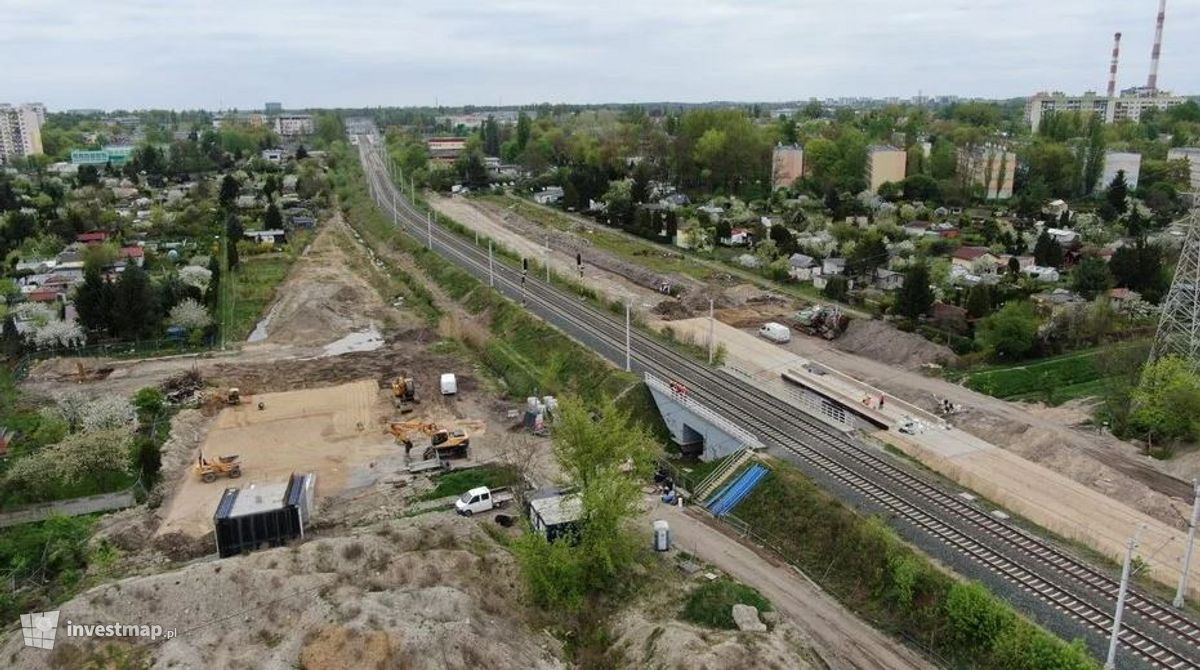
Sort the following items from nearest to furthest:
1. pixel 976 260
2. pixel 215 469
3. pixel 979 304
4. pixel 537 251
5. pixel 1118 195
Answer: pixel 215 469 → pixel 979 304 → pixel 976 260 → pixel 537 251 → pixel 1118 195

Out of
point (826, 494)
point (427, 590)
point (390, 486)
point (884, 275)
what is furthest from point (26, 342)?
point (884, 275)

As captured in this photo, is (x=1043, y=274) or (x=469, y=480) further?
(x=1043, y=274)

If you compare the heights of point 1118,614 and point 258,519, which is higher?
point 1118,614

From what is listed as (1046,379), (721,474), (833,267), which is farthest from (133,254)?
(1046,379)

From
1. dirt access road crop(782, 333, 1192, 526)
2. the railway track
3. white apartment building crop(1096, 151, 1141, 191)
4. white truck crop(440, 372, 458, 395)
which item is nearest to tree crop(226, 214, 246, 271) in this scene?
white truck crop(440, 372, 458, 395)

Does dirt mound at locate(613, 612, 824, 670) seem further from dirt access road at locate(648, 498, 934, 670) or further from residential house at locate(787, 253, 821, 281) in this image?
residential house at locate(787, 253, 821, 281)

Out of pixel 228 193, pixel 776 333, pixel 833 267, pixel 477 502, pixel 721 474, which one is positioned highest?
pixel 228 193

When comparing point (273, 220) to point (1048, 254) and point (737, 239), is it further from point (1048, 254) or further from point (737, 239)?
point (1048, 254)

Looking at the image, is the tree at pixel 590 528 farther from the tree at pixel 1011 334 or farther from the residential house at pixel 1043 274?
the residential house at pixel 1043 274
